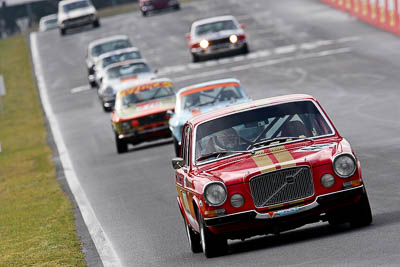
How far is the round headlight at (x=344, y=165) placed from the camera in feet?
34.4

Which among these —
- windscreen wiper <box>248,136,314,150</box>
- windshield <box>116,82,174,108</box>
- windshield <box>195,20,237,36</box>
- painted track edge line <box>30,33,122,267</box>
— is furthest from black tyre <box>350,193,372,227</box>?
windshield <box>195,20,237,36</box>

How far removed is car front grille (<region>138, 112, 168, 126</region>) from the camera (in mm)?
25609

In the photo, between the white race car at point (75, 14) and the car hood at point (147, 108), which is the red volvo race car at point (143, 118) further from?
the white race car at point (75, 14)

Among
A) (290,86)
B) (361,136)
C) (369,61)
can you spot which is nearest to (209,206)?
(361,136)

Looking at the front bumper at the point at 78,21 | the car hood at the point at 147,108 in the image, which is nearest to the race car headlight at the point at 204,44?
the car hood at the point at 147,108

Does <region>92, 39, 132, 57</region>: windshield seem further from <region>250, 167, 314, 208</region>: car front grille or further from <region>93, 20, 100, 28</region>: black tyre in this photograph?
<region>250, 167, 314, 208</region>: car front grille

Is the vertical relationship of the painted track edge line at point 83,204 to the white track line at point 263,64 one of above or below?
above

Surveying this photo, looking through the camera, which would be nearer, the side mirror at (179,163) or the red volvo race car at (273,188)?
the red volvo race car at (273,188)

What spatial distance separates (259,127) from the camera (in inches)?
448

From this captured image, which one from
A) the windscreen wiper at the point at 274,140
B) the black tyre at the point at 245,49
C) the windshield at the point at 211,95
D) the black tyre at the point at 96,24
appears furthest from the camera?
the black tyre at the point at 96,24

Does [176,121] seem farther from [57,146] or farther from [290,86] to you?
[290,86]

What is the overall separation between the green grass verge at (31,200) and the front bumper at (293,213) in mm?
2081

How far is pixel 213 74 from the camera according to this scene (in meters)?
41.4

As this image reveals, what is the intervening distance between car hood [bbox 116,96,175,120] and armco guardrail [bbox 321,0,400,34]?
1473 centimetres
